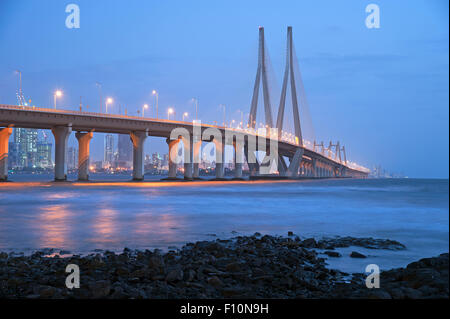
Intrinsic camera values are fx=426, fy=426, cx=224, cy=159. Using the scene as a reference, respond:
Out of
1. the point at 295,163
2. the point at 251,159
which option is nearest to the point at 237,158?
the point at 251,159

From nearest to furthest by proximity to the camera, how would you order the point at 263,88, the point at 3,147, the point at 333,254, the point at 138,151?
the point at 333,254, the point at 3,147, the point at 138,151, the point at 263,88

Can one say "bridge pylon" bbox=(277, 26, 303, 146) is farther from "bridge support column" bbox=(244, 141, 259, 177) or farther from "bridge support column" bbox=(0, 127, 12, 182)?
"bridge support column" bbox=(0, 127, 12, 182)

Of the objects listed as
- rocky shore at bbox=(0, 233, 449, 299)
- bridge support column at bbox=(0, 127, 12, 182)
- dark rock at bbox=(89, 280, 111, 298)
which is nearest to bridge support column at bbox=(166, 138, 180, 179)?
bridge support column at bbox=(0, 127, 12, 182)

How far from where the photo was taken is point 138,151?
268 ft

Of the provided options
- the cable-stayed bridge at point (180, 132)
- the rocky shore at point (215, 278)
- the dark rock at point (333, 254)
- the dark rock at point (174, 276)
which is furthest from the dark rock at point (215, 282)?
the cable-stayed bridge at point (180, 132)

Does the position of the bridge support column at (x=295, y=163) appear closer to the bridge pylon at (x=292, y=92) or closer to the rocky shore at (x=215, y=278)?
the bridge pylon at (x=292, y=92)

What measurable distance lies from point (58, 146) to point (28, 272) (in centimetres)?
6533

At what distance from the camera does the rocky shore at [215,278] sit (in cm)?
743

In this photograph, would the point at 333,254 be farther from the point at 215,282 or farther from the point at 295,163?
the point at 295,163

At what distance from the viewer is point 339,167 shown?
177750 millimetres

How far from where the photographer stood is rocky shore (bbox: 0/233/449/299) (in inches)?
292

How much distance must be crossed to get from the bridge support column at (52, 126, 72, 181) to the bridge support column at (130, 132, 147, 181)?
13646mm

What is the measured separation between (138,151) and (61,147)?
50.9 feet
